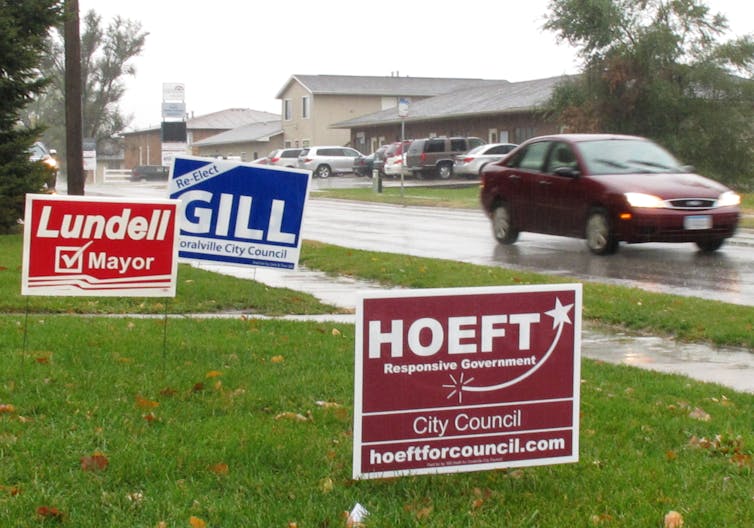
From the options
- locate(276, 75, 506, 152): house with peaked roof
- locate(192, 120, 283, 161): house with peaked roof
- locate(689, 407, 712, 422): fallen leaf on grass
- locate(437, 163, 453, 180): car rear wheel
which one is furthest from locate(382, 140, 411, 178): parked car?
locate(689, 407, 712, 422): fallen leaf on grass

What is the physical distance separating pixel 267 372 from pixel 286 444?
5.60 ft

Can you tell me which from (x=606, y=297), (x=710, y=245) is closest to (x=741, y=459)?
(x=606, y=297)

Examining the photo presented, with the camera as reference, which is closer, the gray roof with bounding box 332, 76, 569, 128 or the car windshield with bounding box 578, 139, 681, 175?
the car windshield with bounding box 578, 139, 681, 175

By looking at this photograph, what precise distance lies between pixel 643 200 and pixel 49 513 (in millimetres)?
12033

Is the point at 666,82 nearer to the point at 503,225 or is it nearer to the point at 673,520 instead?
the point at 503,225

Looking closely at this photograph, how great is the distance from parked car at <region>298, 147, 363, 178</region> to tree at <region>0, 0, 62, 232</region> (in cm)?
4077

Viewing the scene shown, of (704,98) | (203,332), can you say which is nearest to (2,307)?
(203,332)

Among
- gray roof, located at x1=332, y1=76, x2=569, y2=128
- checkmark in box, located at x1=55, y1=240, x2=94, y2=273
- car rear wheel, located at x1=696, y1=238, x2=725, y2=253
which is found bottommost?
car rear wheel, located at x1=696, y1=238, x2=725, y2=253

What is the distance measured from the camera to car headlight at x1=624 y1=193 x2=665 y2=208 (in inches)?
597

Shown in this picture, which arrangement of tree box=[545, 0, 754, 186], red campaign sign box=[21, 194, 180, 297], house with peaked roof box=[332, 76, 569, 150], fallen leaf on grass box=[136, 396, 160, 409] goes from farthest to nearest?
house with peaked roof box=[332, 76, 569, 150] → tree box=[545, 0, 754, 186] → red campaign sign box=[21, 194, 180, 297] → fallen leaf on grass box=[136, 396, 160, 409]

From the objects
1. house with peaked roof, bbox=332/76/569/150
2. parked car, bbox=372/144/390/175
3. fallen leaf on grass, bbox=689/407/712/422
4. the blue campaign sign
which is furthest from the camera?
parked car, bbox=372/144/390/175

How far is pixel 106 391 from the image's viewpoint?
20.7 feet

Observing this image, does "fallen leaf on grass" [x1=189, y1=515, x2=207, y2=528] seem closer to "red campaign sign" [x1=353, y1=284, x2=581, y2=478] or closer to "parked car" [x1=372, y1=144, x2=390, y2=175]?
"red campaign sign" [x1=353, y1=284, x2=581, y2=478]

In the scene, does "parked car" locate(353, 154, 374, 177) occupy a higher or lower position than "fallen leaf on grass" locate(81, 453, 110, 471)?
higher
